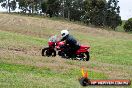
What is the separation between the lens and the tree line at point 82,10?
389ft

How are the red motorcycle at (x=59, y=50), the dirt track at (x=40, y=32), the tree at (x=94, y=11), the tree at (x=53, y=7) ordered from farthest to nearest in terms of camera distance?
the tree at (x=53, y=7) < the tree at (x=94, y=11) < the red motorcycle at (x=59, y=50) < the dirt track at (x=40, y=32)

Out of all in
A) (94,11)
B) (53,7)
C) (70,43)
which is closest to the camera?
(70,43)

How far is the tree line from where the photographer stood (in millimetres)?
118625

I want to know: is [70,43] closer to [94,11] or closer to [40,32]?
[40,32]

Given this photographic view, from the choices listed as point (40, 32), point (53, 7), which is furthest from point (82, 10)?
point (40, 32)

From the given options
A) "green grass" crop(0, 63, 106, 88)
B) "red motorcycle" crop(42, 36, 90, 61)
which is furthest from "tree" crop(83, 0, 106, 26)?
"green grass" crop(0, 63, 106, 88)

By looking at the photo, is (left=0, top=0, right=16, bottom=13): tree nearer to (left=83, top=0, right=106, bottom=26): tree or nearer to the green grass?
(left=83, top=0, right=106, bottom=26): tree

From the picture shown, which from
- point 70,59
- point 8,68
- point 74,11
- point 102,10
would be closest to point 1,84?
point 8,68

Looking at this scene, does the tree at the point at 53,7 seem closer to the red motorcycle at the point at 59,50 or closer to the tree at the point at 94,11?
the tree at the point at 94,11

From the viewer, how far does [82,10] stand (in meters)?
128

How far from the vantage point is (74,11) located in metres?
132

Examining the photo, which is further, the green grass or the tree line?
the tree line

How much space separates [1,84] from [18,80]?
5.08 ft

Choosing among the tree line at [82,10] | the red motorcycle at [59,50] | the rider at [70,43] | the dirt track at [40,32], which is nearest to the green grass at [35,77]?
the dirt track at [40,32]
